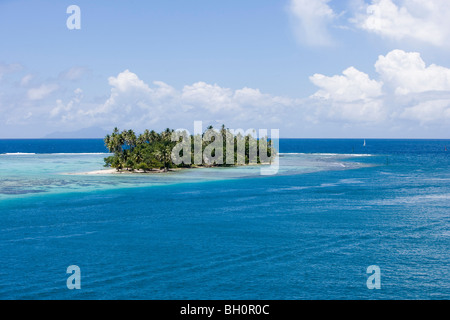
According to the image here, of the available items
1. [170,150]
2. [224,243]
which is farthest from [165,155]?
[224,243]

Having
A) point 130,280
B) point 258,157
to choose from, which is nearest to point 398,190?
point 130,280

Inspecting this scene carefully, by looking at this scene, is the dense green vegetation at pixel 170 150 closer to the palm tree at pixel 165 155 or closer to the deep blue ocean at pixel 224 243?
the palm tree at pixel 165 155

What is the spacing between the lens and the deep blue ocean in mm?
36375

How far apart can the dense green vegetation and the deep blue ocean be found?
44589 mm

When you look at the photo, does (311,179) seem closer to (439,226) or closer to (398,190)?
(398,190)

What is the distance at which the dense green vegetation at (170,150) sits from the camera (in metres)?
139

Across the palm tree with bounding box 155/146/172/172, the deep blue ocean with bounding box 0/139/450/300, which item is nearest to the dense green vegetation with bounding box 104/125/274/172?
the palm tree with bounding box 155/146/172/172

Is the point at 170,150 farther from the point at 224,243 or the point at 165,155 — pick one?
the point at 224,243

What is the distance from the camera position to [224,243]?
49.5m

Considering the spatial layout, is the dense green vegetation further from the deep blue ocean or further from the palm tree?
the deep blue ocean

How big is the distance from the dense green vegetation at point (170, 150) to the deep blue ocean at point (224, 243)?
146ft

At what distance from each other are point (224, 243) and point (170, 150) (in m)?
96.6

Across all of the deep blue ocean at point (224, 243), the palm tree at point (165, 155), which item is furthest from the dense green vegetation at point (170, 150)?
the deep blue ocean at point (224, 243)
